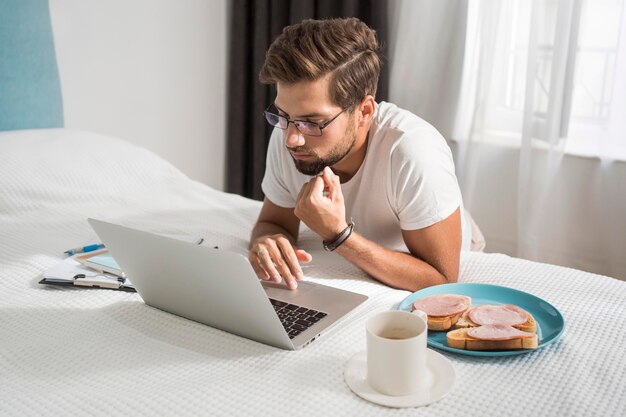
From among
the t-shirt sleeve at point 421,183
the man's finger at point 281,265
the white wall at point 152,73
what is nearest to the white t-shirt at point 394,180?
the t-shirt sleeve at point 421,183

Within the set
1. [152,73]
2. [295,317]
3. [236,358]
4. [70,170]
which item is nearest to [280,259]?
[295,317]

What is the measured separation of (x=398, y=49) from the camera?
9.32 feet

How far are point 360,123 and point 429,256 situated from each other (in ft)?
1.22

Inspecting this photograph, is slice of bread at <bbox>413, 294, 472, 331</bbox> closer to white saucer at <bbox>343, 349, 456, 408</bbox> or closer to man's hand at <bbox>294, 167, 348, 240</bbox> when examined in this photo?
white saucer at <bbox>343, 349, 456, 408</bbox>

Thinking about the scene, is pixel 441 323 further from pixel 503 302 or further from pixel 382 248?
pixel 382 248

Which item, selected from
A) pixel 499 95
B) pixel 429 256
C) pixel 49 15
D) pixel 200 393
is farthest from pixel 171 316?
pixel 499 95

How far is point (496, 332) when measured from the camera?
1072 millimetres

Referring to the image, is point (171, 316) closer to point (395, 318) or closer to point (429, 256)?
point (395, 318)

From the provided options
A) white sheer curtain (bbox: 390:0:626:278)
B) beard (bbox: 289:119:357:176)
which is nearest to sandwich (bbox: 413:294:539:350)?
beard (bbox: 289:119:357:176)

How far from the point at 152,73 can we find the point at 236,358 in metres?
2.02

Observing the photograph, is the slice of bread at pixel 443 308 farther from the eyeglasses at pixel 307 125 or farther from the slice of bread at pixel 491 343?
the eyeglasses at pixel 307 125

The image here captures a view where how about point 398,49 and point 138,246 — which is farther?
point 398,49

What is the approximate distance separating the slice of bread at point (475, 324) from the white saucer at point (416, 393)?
10 cm

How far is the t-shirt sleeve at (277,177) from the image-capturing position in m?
1.81
